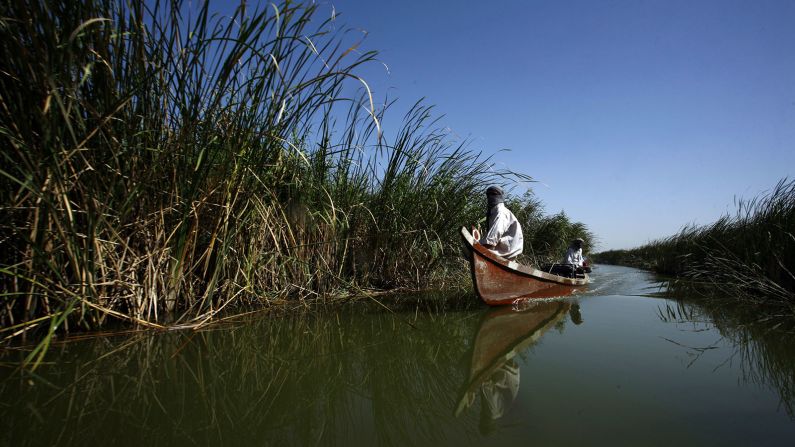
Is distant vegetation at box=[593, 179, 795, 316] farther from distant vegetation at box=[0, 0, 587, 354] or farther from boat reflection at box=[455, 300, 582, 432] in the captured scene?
distant vegetation at box=[0, 0, 587, 354]

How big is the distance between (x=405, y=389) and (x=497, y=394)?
0.41m

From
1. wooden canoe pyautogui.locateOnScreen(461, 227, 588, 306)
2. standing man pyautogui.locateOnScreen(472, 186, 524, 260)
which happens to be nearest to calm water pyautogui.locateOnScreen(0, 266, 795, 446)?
wooden canoe pyautogui.locateOnScreen(461, 227, 588, 306)

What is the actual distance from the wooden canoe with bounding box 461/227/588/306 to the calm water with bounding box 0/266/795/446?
1120mm

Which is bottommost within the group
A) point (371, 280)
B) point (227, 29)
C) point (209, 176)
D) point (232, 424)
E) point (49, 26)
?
point (232, 424)

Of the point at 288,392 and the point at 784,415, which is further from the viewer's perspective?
the point at 288,392

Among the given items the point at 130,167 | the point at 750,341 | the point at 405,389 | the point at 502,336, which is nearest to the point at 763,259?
the point at 750,341

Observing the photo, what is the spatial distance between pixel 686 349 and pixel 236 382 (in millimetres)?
2702

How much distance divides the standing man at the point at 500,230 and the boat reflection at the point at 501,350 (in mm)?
755

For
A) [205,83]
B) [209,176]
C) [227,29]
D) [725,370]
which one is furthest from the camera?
[209,176]

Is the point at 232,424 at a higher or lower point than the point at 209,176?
lower

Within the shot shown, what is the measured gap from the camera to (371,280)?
479 cm

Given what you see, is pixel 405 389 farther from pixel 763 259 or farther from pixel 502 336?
pixel 763 259

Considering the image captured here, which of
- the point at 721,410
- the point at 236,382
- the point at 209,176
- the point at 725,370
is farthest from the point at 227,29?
the point at 725,370

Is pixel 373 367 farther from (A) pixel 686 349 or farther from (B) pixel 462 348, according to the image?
(A) pixel 686 349
